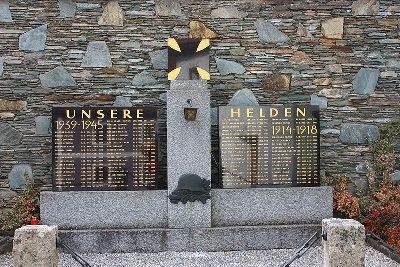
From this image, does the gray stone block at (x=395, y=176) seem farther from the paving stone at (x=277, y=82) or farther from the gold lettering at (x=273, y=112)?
the gold lettering at (x=273, y=112)

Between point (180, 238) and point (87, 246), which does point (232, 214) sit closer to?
point (180, 238)

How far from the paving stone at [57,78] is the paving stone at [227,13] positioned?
243 cm

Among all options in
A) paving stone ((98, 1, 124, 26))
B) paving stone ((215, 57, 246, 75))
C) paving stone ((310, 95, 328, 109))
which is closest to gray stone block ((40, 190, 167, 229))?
paving stone ((215, 57, 246, 75))

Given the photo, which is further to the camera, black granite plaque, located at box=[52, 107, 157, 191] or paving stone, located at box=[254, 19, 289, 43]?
paving stone, located at box=[254, 19, 289, 43]

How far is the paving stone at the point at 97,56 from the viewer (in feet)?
24.2

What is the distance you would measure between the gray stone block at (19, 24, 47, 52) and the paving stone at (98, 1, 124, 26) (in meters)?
0.92

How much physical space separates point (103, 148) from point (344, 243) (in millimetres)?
3553

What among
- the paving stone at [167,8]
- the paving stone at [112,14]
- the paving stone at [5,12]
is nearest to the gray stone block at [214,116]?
the paving stone at [167,8]

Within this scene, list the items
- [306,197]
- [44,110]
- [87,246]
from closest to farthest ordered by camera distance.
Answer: [87,246] < [306,197] < [44,110]

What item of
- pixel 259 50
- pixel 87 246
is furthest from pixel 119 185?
pixel 259 50

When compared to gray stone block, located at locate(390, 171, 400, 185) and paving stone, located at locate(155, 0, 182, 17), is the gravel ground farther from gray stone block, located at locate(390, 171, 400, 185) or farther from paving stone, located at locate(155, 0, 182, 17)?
paving stone, located at locate(155, 0, 182, 17)

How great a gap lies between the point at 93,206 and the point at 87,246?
53cm

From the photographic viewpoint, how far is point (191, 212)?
636cm

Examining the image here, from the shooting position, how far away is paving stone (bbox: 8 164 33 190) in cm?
730
